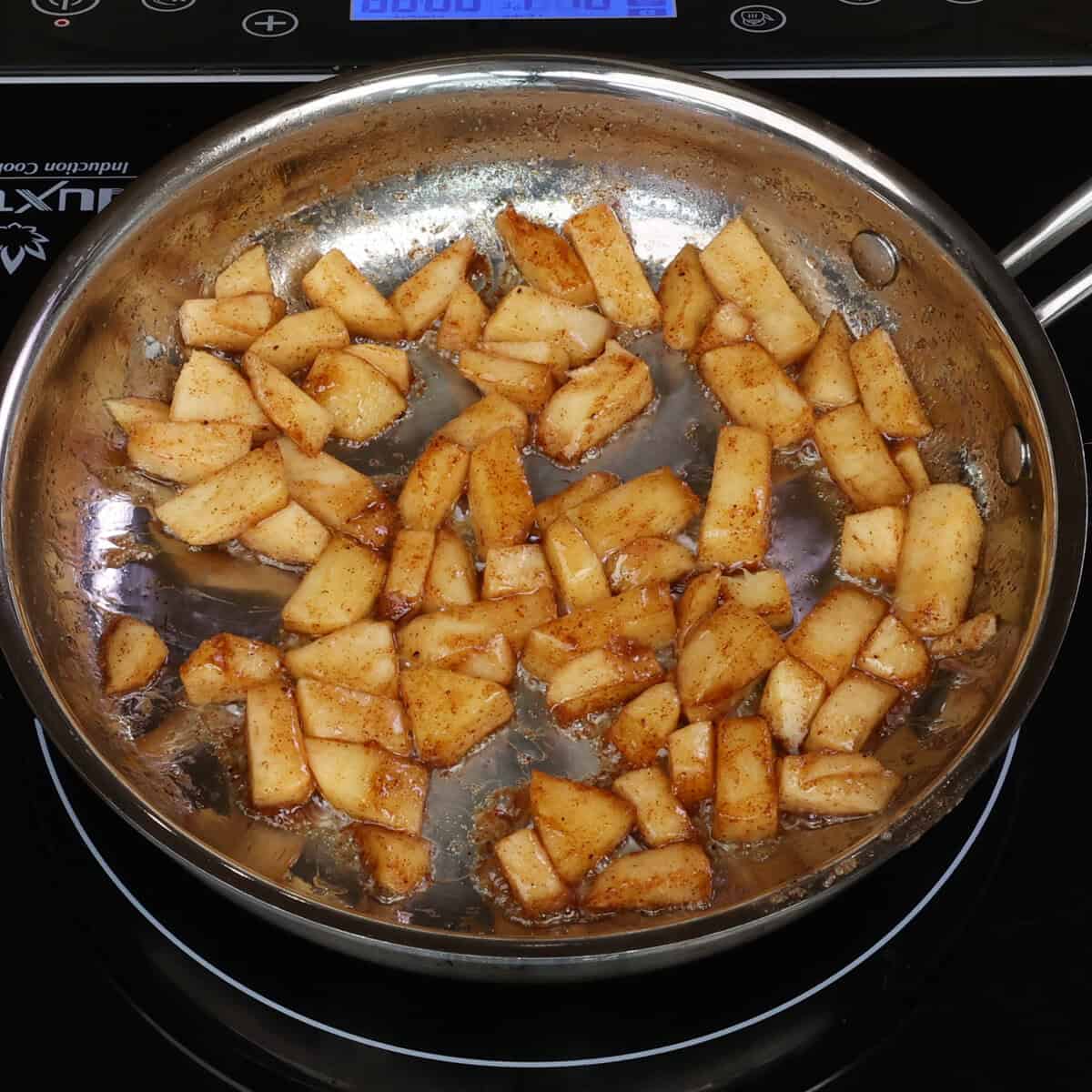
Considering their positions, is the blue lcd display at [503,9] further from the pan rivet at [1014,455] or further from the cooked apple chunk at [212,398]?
the pan rivet at [1014,455]

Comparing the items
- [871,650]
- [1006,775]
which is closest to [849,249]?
[871,650]

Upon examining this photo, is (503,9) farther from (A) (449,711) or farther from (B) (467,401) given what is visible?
(A) (449,711)

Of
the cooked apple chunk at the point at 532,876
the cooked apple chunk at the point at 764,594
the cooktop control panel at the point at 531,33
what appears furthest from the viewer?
the cooktop control panel at the point at 531,33

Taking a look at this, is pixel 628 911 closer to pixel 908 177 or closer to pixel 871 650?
pixel 871 650

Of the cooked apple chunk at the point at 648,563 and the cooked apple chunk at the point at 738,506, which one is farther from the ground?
the cooked apple chunk at the point at 738,506

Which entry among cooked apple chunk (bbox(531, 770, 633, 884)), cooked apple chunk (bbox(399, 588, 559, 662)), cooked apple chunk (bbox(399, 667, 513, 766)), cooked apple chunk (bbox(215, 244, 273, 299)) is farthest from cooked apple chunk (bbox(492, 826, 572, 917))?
cooked apple chunk (bbox(215, 244, 273, 299))

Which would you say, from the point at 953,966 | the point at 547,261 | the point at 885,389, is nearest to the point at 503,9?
the point at 547,261

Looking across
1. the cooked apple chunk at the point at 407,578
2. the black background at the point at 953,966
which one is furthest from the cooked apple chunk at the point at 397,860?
the cooked apple chunk at the point at 407,578
